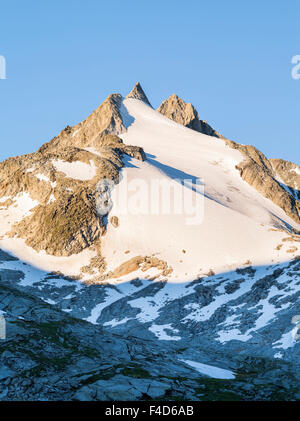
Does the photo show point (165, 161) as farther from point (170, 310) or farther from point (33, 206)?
point (170, 310)

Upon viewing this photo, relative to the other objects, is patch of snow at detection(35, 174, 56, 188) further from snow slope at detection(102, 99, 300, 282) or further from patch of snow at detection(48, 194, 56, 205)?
snow slope at detection(102, 99, 300, 282)

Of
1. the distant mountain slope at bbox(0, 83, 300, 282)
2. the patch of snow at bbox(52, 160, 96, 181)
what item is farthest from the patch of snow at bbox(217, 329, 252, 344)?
the patch of snow at bbox(52, 160, 96, 181)

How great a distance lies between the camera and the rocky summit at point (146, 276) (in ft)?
136

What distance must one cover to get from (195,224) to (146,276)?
24.1m

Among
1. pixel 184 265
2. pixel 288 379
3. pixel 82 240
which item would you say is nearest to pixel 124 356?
pixel 288 379

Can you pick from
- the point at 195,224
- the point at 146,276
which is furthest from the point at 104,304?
the point at 195,224

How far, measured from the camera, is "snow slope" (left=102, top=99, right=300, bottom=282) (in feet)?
333

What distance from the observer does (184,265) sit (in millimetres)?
101688

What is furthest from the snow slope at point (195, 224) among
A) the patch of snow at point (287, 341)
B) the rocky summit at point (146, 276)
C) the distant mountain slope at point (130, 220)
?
the patch of snow at point (287, 341)

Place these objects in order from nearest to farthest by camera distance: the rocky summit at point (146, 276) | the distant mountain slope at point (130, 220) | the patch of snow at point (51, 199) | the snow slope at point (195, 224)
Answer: the rocky summit at point (146, 276) → the snow slope at point (195, 224) → the distant mountain slope at point (130, 220) → the patch of snow at point (51, 199)

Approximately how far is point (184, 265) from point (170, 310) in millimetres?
20031

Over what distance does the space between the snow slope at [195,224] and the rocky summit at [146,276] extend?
0.43 metres

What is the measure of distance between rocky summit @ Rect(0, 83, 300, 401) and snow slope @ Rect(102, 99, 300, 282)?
0.43 metres

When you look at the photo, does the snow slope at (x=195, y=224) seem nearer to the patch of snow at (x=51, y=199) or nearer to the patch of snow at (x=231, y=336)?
the patch of snow at (x=51, y=199)
